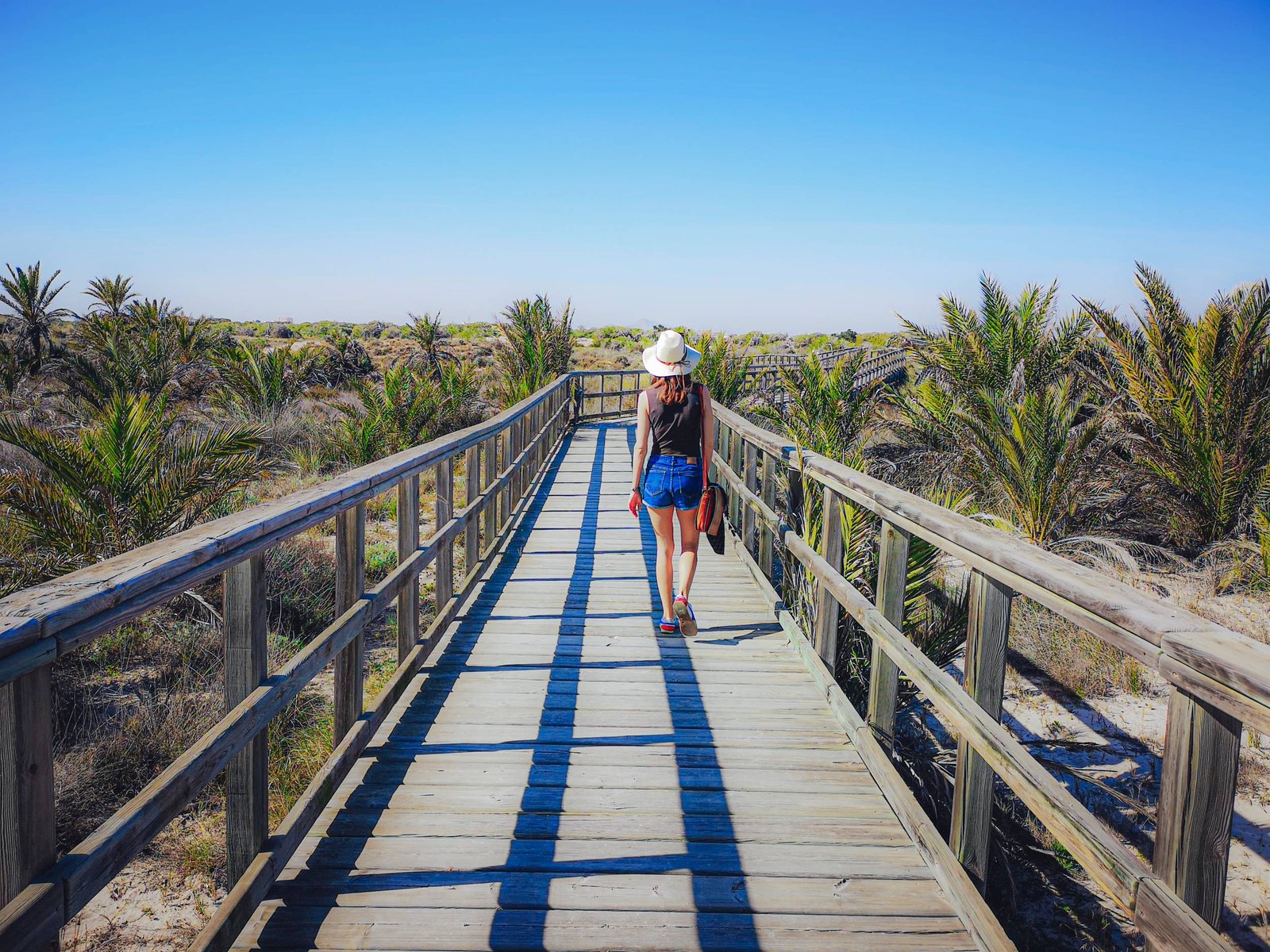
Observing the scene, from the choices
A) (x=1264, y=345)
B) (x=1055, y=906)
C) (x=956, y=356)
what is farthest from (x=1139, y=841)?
(x=956, y=356)

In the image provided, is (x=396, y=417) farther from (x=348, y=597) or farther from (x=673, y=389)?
(x=348, y=597)

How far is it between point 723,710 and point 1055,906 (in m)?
2.07

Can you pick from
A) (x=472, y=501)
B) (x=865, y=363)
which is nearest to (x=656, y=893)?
(x=472, y=501)

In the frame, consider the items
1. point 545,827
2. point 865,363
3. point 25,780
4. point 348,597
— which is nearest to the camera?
point 25,780

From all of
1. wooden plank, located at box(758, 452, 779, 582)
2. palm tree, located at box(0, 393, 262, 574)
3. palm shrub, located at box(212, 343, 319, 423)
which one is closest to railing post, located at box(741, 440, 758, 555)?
wooden plank, located at box(758, 452, 779, 582)

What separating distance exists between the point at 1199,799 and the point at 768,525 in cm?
473

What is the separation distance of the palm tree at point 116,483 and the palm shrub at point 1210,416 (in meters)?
8.85

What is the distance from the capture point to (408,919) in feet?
8.30

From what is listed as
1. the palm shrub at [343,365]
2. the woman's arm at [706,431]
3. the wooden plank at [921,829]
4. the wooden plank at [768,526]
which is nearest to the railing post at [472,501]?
the woman's arm at [706,431]

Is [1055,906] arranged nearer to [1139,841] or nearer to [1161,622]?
[1139,841]

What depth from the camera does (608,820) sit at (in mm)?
3113

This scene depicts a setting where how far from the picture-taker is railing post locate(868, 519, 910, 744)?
3389 mm

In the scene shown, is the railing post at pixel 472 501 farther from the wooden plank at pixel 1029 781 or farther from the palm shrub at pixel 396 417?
the palm shrub at pixel 396 417

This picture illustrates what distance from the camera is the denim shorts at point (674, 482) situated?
5191 millimetres
